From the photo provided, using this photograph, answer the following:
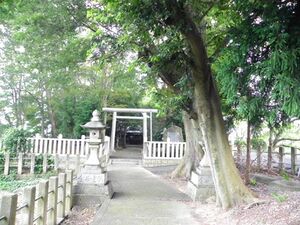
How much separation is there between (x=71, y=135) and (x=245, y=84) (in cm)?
1654

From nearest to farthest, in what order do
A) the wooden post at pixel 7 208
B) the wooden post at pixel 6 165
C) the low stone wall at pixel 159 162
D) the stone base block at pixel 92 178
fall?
the wooden post at pixel 7 208 → the stone base block at pixel 92 178 → the wooden post at pixel 6 165 → the low stone wall at pixel 159 162

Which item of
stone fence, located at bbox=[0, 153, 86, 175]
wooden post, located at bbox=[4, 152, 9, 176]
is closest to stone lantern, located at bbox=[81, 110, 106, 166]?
stone fence, located at bbox=[0, 153, 86, 175]

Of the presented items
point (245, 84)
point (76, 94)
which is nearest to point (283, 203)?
point (245, 84)

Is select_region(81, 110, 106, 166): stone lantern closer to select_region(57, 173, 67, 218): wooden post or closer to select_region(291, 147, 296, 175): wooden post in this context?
select_region(57, 173, 67, 218): wooden post

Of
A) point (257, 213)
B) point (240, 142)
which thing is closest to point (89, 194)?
point (257, 213)

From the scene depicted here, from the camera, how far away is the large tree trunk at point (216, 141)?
686cm

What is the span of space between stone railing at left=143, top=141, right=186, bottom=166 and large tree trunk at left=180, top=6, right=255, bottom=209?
29.7ft

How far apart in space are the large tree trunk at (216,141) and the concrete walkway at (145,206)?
92 centimetres

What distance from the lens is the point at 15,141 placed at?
45.2ft

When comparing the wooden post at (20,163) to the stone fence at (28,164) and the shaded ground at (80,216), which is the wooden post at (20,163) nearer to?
the stone fence at (28,164)

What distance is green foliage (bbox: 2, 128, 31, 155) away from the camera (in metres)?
13.5

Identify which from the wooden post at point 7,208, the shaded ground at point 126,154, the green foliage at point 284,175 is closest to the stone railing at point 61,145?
the shaded ground at point 126,154

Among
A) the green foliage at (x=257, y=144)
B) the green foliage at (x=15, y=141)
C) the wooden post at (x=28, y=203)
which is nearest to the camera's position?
the wooden post at (x=28, y=203)

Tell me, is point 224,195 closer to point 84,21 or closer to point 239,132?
point 84,21
